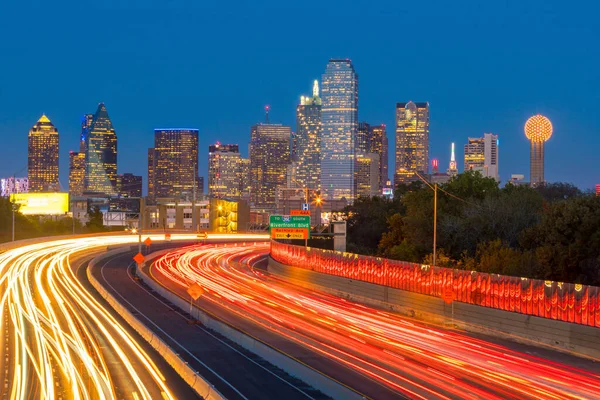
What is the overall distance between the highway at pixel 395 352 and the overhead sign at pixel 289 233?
1623cm

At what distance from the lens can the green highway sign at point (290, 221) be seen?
2862 inches

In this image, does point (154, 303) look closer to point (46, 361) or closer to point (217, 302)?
point (217, 302)

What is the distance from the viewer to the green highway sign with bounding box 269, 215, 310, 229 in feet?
238

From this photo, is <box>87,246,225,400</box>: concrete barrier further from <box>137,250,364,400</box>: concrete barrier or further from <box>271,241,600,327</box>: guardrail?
<box>271,241,600,327</box>: guardrail

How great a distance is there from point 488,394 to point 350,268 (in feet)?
99.8

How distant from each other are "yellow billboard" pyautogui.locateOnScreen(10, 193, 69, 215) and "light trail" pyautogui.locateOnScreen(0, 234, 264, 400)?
6404 centimetres

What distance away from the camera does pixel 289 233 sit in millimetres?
73188

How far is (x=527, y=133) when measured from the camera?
18750 cm

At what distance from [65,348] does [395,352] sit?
1262 cm

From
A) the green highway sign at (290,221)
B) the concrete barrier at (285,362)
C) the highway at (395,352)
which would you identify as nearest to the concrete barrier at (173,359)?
the concrete barrier at (285,362)

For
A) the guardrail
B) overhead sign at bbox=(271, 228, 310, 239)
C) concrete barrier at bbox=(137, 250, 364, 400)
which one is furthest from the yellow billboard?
concrete barrier at bbox=(137, 250, 364, 400)

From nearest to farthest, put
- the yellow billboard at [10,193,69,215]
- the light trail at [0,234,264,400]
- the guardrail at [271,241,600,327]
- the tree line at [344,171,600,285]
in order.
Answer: the light trail at [0,234,264,400]
the guardrail at [271,241,600,327]
the tree line at [344,171,600,285]
the yellow billboard at [10,193,69,215]

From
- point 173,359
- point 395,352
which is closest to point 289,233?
point 395,352

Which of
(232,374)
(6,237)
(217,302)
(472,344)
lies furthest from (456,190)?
(6,237)
